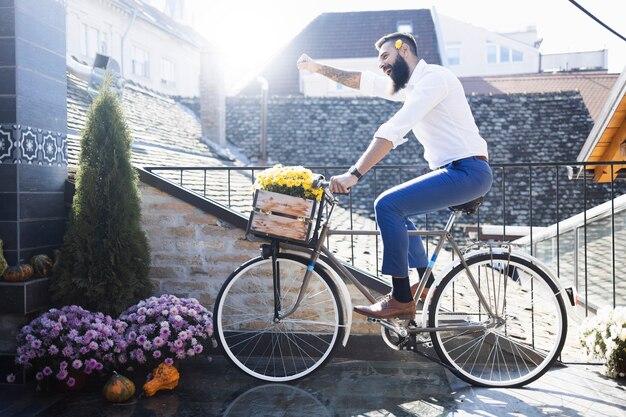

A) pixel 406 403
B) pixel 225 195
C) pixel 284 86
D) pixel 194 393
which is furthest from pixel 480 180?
pixel 284 86

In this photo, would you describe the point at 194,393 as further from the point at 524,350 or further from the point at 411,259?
the point at 524,350

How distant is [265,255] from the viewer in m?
4.17

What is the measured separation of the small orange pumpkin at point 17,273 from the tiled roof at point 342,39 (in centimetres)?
2728

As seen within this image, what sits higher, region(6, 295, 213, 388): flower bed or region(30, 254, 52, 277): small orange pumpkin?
region(30, 254, 52, 277): small orange pumpkin

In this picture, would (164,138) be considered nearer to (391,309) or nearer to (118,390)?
(118,390)

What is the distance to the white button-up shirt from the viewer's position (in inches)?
146

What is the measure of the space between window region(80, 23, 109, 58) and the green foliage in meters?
21.3

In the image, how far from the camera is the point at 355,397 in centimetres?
403

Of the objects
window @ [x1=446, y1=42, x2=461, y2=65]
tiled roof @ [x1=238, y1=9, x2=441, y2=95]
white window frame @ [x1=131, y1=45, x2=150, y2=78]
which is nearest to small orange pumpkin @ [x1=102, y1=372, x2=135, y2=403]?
white window frame @ [x1=131, y1=45, x2=150, y2=78]

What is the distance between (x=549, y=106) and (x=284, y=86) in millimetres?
16230

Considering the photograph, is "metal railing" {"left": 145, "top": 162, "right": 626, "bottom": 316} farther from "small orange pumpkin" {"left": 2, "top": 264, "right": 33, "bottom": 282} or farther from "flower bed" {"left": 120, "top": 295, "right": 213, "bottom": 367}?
"small orange pumpkin" {"left": 2, "top": 264, "right": 33, "bottom": 282}

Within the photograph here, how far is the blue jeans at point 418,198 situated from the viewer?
3789 mm

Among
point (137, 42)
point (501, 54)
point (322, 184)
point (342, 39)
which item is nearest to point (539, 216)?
point (322, 184)

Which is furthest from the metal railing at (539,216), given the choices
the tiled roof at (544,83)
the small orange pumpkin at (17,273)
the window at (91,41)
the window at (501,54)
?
the window at (501,54)
